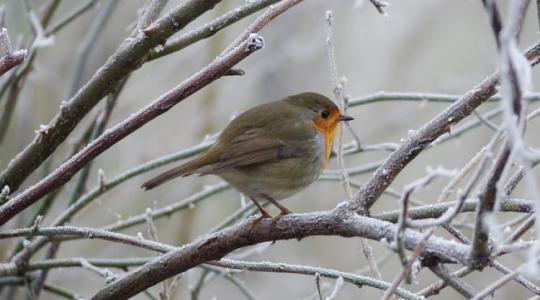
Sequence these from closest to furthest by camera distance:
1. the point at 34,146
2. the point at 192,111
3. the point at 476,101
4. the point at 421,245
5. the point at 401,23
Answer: the point at 421,245 → the point at 476,101 → the point at 34,146 → the point at 192,111 → the point at 401,23

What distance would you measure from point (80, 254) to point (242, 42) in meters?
3.31

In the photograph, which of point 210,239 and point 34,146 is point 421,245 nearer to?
point 210,239

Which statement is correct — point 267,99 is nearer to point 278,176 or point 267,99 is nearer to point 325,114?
point 325,114

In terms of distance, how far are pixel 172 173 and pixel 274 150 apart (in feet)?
1.96

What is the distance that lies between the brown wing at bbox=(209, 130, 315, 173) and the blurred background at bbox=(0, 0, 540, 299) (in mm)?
818

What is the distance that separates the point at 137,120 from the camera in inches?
75.8

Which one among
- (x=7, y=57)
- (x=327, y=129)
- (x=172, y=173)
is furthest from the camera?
(x=327, y=129)

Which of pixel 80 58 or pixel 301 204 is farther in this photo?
pixel 301 204

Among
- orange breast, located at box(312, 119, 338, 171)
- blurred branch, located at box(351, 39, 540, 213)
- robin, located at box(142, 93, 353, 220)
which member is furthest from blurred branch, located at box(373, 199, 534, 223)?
orange breast, located at box(312, 119, 338, 171)

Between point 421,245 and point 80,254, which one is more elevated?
point 80,254

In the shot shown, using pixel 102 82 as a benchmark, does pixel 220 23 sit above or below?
above

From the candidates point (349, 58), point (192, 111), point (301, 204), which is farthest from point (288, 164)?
point (349, 58)

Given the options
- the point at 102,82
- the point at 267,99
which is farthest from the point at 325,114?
the point at 267,99

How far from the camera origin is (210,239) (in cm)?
209
